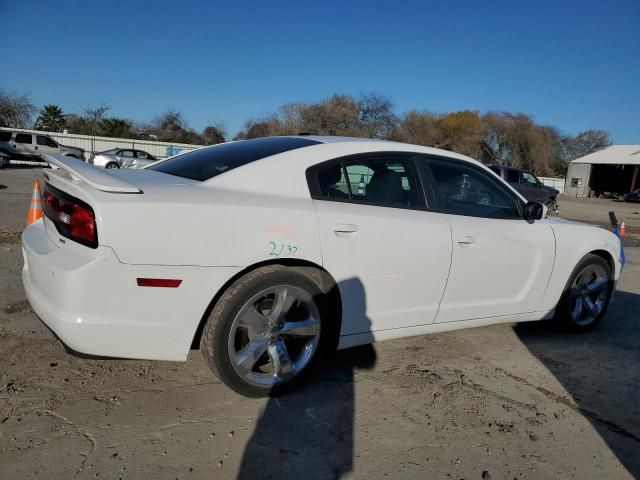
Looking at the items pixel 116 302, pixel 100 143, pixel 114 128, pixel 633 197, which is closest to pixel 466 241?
pixel 116 302

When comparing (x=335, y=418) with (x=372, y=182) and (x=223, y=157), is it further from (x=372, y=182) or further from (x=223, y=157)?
(x=223, y=157)

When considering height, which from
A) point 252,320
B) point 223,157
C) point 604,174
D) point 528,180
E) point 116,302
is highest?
point 604,174

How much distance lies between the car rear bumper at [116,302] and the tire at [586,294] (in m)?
3.09

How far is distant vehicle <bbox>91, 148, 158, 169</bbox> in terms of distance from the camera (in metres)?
24.7

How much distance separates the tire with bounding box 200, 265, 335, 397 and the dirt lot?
0.51 feet

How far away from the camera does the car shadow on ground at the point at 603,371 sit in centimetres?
285

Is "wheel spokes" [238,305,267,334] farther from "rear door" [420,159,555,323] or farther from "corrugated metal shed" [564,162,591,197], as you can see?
"corrugated metal shed" [564,162,591,197]

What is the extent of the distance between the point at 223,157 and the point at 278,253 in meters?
0.93

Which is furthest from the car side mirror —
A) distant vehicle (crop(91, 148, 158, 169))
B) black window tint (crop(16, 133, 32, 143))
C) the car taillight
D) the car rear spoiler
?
black window tint (crop(16, 133, 32, 143))

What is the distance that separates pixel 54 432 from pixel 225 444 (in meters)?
0.84

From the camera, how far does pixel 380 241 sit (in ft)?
9.93

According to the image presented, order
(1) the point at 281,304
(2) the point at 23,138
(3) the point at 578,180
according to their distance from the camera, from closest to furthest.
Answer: (1) the point at 281,304 → (2) the point at 23,138 → (3) the point at 578,180

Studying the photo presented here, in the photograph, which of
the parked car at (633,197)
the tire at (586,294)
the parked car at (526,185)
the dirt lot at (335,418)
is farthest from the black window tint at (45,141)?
the parked car at (633,197)

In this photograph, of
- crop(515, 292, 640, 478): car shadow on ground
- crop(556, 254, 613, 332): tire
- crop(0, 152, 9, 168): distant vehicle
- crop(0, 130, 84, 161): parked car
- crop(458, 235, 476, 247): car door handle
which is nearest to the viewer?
crop(515, 292, 640, 478): car shadow on ground
